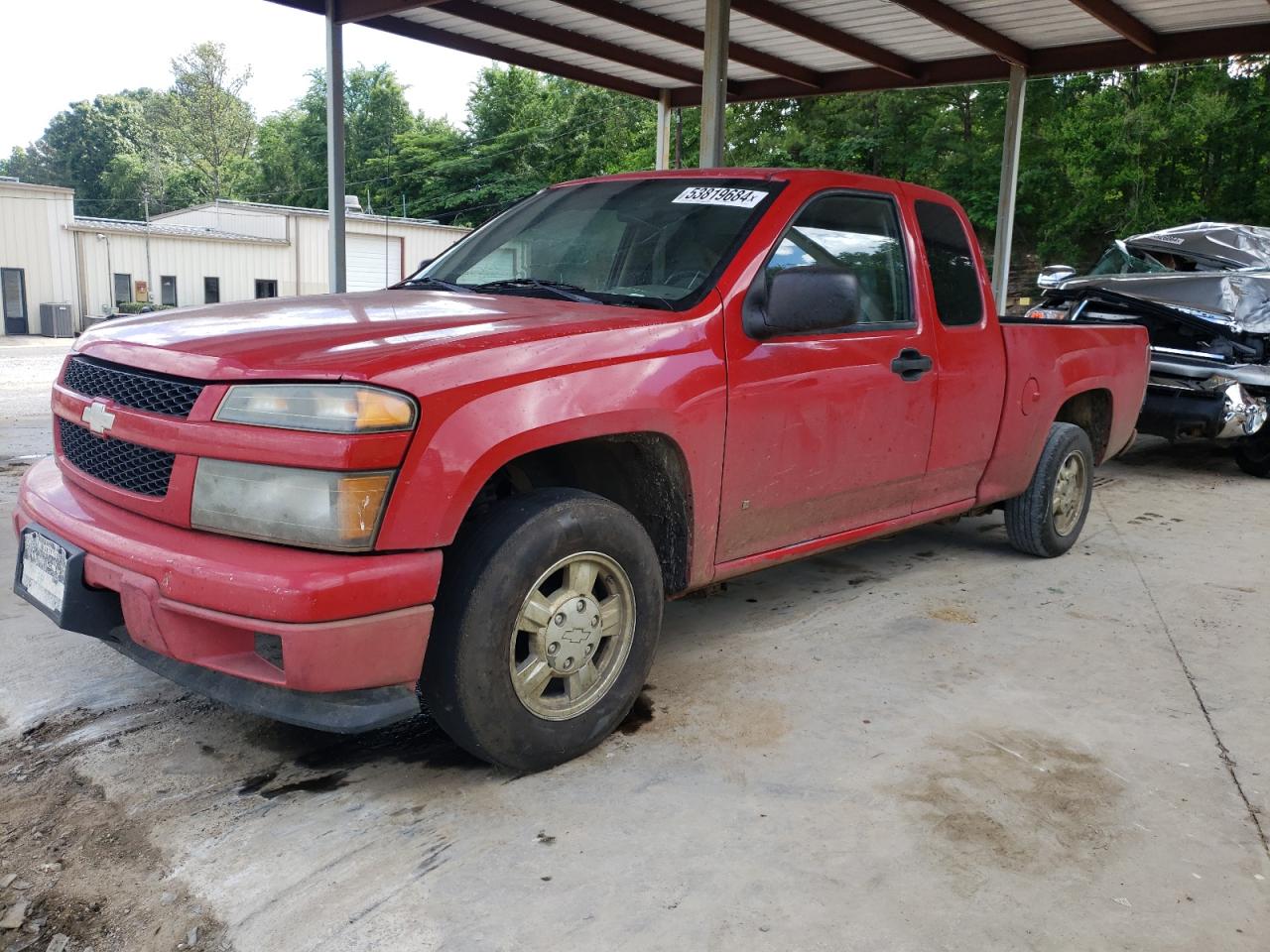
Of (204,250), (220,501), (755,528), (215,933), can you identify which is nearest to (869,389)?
(755,528)

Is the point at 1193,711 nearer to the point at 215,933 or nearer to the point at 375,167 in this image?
the point at 215,933

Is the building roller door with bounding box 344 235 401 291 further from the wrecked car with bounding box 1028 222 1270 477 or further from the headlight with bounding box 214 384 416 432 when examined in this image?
the headlight with bounding box 214 384 416 432

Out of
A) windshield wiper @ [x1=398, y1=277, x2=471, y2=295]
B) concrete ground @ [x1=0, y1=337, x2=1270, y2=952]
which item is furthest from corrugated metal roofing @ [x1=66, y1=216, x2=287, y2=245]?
concrete ground @ [x1=0, y1=337, x2=1270, y2=952]

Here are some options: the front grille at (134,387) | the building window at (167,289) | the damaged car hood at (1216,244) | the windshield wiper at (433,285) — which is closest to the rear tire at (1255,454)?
the damaged car hood at (1216,244)

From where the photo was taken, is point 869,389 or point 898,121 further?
point 898,121

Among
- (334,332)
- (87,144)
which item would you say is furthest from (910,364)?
(87,144)

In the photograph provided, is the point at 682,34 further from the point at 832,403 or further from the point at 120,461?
the point at 120,461

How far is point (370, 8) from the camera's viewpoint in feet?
28.8

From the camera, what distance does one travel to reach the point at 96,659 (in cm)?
361

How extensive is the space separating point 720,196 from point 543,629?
69.1 inches

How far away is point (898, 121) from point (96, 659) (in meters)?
30.9

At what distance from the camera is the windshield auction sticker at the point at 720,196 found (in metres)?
3.65

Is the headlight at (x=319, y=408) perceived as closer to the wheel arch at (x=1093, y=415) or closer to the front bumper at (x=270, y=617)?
the front bumper at (x=270, y=617)

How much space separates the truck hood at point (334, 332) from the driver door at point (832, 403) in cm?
48
